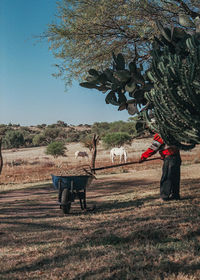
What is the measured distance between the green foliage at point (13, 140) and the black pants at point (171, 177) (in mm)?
58962

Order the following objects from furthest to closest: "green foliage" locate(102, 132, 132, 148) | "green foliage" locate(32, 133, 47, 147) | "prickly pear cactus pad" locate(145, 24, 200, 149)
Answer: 1. "green foliage" locate(32, 133, 47, 147)
2. "green foliage" locate(102, 132, 132, 148)
3. "prickly pear cactus pad" locate(145, 24, 200, 149)

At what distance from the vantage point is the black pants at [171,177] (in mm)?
9062

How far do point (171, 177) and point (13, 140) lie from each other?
59.7m

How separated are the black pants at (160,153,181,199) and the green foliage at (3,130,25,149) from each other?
5896cm

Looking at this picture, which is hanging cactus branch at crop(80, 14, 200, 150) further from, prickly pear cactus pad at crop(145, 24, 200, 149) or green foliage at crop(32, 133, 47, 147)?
green foliage at crop(32, 133, 47, 147)

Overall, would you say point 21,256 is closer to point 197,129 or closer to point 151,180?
point 197,129

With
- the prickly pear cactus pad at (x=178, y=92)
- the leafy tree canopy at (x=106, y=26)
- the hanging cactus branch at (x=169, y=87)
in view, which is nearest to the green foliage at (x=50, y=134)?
the leafy tree canopy at (x=106, y=26)

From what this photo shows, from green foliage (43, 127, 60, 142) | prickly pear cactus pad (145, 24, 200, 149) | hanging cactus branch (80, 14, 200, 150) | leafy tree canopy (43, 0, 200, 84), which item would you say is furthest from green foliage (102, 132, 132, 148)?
prickly pear cactus pad (145, 24, 200, 149)

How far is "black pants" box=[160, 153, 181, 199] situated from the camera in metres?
9.06

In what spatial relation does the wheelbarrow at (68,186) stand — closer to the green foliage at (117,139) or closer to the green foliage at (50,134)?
the green foliage at (117,139)

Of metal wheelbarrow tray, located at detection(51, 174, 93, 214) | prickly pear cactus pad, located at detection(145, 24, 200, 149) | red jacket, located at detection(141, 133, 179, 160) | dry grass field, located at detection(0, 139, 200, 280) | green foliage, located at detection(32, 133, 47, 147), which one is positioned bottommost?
dry grass field, located at detection(0, 139, 200, 280)

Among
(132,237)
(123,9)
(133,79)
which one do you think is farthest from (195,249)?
(123,9)

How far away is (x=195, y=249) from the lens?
187 inches

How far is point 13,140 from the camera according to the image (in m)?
65.6
